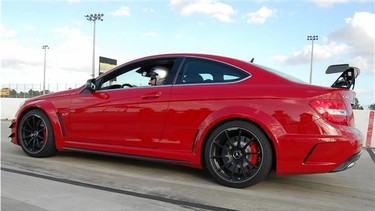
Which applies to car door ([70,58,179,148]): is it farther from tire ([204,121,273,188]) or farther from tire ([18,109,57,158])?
tire ([204,121,273,188])

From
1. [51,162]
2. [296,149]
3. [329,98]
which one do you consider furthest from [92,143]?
[329,98]

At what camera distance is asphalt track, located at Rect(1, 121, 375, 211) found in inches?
147

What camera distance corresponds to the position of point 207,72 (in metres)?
4.76

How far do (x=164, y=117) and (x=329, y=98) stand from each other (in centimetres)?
189

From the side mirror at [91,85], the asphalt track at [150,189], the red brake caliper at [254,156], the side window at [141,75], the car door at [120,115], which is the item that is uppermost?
the side window at [141,75]

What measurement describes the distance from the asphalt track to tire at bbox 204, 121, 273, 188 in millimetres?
142

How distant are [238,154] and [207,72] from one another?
3.55 ft

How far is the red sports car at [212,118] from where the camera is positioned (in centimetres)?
410

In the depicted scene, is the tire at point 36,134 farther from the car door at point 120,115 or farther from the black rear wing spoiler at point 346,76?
the black rear wing spoiler at point 346,76

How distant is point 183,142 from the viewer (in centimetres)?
461

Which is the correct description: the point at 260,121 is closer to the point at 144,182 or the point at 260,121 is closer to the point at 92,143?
the point at 144,182

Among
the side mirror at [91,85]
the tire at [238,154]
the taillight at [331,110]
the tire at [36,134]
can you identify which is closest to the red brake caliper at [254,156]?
the tire at [238,154]

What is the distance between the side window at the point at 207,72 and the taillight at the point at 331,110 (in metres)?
0.88

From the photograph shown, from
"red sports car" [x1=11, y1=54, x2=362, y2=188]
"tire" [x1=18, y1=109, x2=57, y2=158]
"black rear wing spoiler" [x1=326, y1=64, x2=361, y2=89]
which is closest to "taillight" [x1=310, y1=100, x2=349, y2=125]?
"red sports car" [x1=11, y1=54, x2=362, y2=188]
